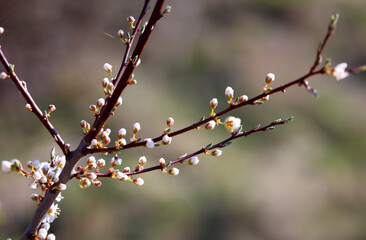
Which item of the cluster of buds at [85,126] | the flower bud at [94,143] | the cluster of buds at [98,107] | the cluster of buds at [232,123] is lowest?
the flower bud at [94,143]

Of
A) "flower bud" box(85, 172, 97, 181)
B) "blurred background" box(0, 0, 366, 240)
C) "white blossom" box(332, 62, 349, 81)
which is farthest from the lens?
"blurred background" box(0, 0, 366, 240)

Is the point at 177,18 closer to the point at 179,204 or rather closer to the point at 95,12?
the point at 95,12

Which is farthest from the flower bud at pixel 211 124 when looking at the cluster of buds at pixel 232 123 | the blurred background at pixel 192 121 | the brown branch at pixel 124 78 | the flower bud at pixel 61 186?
the blurred background at pixel 192 121

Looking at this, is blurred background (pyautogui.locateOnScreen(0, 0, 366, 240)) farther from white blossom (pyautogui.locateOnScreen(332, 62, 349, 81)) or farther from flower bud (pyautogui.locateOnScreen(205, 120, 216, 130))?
white blossom (pyautogui.locateOnScreen(332, 62, 349, 81))

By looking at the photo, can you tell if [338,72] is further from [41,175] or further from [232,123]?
[41,175]

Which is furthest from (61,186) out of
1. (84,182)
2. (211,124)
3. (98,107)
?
(211,124)

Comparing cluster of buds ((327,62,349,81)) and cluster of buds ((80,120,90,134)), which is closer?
cluster of buds ((327,62,349,81))

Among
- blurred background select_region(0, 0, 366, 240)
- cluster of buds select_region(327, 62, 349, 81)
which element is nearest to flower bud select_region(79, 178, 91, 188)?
cluster of buds select_region(327, 62, 349, 81)

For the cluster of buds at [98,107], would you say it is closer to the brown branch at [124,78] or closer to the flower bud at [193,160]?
the brown branch at [124,78]

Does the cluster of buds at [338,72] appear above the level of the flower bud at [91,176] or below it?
Result: above
